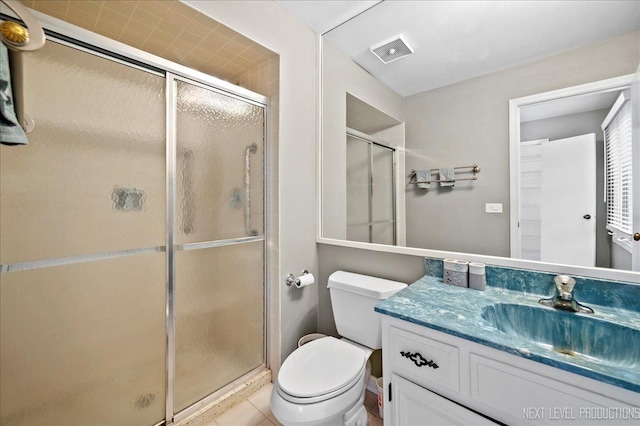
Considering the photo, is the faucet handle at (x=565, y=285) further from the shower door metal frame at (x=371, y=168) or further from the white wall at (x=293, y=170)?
the white wall at (x=293, y=170)

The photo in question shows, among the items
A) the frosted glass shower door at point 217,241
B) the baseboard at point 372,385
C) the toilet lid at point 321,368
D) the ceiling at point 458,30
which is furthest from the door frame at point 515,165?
the frosted glass shower door at point 217,241

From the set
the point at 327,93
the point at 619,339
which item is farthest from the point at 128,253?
the point at 619,339

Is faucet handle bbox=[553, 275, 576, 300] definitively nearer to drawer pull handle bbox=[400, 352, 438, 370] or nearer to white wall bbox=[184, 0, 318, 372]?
drawer pull handle bbox=[400, 352, 438, 370]

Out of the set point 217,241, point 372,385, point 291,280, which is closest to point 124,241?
point 217,241

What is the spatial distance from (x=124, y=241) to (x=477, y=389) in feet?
4.89

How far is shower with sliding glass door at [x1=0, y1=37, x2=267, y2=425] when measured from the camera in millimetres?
1003

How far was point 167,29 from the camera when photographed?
4.60 ft

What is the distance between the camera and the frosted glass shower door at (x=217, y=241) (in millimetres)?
1400

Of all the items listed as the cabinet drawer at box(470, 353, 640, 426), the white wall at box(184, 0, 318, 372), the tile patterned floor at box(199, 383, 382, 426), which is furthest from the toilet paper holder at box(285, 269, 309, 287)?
the cabinet drawer at box(470, 353, 640, 426)

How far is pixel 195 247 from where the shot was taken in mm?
1427

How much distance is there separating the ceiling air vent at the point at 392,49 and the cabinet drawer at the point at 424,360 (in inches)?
60.4

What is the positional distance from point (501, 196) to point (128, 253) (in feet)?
5.76

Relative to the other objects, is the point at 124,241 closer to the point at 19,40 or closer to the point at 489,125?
the point at 19,40

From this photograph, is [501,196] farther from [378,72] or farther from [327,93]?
[327,93]
